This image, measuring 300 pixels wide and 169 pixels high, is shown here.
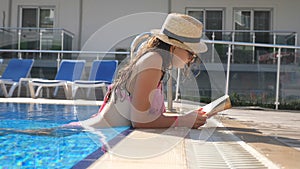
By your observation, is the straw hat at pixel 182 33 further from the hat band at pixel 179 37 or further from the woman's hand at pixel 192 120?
the woman's hand at pixel 192 120

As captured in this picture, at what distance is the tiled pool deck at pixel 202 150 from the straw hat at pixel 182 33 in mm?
624

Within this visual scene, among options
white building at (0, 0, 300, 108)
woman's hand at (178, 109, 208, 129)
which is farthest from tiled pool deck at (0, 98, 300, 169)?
white building at (0, 0, 300, 108)

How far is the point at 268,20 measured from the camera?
39.3 feet

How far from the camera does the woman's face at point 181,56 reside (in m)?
2.38

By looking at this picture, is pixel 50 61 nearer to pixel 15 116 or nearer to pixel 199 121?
pixel 15 116

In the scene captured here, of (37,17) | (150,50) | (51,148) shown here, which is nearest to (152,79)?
(150,50)

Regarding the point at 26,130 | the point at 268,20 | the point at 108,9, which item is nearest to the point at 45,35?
the point at 108,9

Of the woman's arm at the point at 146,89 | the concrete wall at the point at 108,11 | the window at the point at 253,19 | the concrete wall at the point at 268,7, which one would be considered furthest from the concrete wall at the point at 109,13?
the woman's arm at the point at 146,89

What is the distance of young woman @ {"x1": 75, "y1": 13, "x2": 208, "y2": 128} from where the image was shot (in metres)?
2.26

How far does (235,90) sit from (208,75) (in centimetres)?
72

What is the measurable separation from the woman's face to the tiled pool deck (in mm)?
498

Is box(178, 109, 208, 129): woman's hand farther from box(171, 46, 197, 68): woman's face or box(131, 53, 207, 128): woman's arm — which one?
box(171, 46, 197, 68): woman's face

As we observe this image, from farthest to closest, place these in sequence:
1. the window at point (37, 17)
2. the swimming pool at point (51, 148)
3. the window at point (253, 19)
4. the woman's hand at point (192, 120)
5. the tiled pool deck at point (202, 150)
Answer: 1. the window at point (37, 17)
2. the window at point (253, 19)
3. the woman's hand at point (192, 120)
4. the swimming pool at point (51, 148)
5. the tiled pool deck at point (202, 150)

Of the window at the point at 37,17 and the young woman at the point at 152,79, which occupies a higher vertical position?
the window at the point at 37,17
